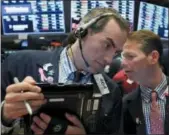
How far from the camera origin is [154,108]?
1.33 meters

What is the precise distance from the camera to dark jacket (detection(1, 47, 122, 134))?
1246mm

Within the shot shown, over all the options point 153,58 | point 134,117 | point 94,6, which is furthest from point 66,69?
point 94,6

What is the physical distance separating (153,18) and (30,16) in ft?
3.94

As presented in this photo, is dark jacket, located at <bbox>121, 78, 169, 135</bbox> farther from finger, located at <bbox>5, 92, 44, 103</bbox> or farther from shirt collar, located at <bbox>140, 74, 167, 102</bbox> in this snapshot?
finger, located at <bbox>5, 92, 44, 103</bbox>

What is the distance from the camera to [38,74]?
1.33m

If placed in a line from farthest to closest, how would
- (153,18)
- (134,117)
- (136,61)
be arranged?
(153,18) < (136,61) < (134,117)

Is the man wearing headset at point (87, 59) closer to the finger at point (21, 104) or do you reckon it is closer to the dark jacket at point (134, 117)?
the dark jacket at point (134, 117)

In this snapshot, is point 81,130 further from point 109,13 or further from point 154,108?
point 109,13

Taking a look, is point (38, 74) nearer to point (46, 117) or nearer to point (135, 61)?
point (46, 117)

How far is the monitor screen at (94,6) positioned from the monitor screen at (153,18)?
0.34 ft

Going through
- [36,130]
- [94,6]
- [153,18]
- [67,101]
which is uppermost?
[67,101]

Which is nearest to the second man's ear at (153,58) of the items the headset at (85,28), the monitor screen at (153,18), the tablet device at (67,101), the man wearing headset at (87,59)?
the man wearing headset at (87,59)

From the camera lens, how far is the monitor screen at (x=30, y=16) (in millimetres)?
3463

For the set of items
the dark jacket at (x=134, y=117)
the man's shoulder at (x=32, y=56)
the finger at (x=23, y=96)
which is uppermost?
the finger at (x=23, y=96)
